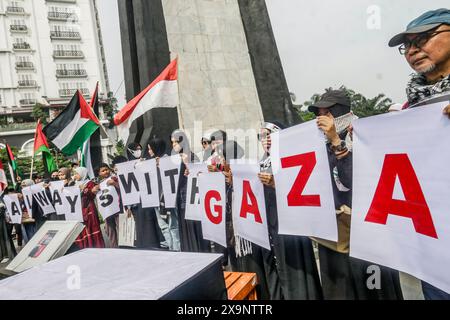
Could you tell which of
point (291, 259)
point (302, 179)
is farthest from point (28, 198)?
point (302, 179)

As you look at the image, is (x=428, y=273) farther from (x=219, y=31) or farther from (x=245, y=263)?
(x=219, y=31)

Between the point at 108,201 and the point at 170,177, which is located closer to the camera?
the point at 170,177

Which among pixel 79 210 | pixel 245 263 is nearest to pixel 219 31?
pixel 79 210

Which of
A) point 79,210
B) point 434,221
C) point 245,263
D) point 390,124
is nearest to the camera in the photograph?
point 434,221

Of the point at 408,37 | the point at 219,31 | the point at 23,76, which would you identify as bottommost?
the point at 408,37

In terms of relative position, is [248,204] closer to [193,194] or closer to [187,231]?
[193,194]

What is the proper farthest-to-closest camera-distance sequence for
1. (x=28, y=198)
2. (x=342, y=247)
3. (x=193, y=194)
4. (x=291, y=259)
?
(x=28, y=198) → (x=193, y=194) → (x=291, y=259) → (x=342, y=247)

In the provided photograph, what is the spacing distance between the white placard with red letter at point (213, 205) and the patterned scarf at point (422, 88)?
1.95m

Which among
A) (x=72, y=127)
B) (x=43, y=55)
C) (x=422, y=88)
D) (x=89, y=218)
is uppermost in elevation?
(x=43, y=55)

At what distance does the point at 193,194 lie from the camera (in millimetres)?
4082

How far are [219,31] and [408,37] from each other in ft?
22.8

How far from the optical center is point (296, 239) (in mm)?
2922

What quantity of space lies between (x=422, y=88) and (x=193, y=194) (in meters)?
2.71
